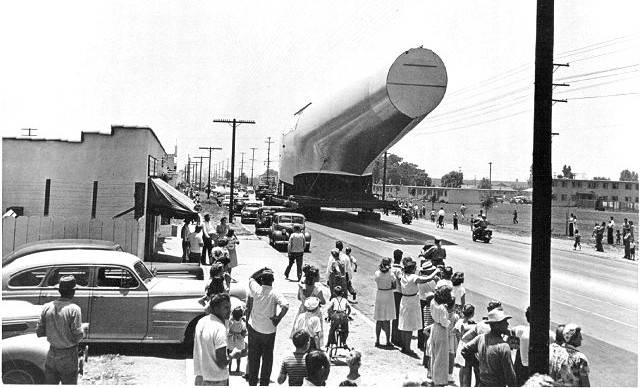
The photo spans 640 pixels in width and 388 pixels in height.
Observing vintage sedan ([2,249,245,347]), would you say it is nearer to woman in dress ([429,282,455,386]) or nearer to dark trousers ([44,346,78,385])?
dark trousers ([44,346,78,385])

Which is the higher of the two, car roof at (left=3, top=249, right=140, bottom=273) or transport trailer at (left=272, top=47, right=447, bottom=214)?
transport trailer at (left=272, top=47, right=447, bottom=214)

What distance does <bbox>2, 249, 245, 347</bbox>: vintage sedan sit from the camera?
720 centimetres

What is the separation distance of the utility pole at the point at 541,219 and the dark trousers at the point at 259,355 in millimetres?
3003

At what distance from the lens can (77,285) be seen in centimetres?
737

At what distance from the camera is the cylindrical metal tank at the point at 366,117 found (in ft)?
82.3

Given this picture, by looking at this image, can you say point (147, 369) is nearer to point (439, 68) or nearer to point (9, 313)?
point (9, 313)

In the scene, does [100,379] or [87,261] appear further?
[87,261]

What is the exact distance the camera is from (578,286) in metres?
14.7

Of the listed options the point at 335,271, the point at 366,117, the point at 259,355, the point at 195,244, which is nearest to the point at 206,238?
the point at 195,244

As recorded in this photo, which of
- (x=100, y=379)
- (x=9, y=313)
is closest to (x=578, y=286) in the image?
(x=100, y=379)

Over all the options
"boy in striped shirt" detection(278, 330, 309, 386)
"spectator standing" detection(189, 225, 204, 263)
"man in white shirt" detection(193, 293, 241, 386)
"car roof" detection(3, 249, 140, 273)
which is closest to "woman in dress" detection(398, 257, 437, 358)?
"boy in striped shirt" detection(278, 330, 309, 386)

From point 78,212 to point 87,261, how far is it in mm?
5100

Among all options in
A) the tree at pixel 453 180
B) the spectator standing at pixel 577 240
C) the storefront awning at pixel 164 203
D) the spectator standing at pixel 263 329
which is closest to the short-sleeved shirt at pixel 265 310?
the spectator standing at pixel 263 329

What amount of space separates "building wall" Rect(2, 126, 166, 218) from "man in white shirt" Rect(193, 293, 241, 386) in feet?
25.8
